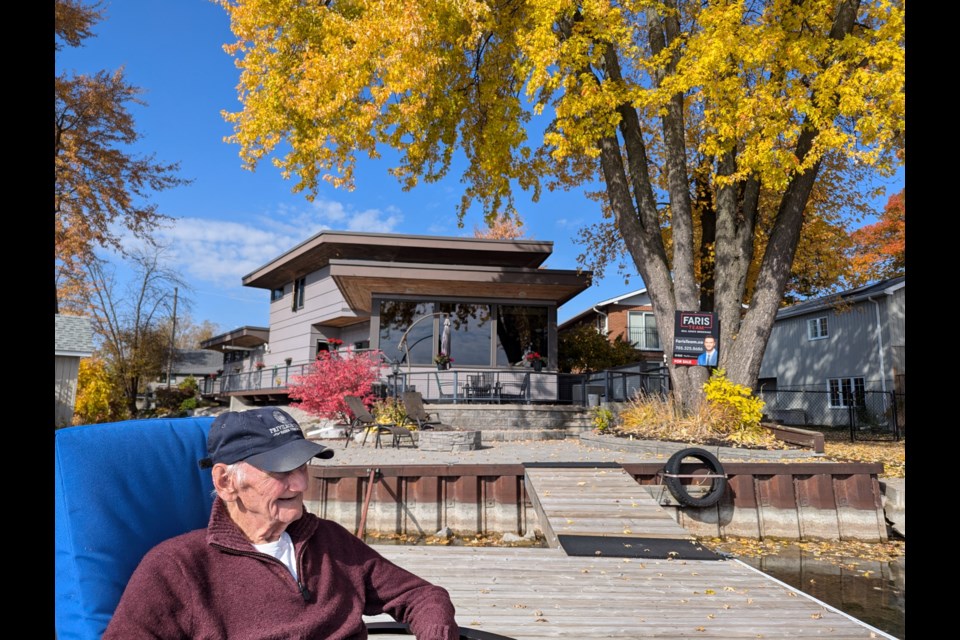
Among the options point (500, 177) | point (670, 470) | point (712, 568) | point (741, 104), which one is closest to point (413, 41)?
point (500, 177)

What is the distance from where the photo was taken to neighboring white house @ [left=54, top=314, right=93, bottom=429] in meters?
16.2

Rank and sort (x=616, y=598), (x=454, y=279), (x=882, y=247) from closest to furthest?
(x=616, y=598), (x=454, y=279), (x=882, y=247)

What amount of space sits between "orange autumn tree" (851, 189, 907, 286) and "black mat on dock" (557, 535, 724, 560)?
27.3 meters

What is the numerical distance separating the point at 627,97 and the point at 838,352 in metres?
18.4

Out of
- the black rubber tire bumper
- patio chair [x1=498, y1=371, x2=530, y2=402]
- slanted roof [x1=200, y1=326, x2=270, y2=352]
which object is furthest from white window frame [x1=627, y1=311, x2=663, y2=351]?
the black rubber tire bumper

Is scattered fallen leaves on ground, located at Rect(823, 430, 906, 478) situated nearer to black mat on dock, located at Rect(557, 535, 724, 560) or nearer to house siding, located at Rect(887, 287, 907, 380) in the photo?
black mat on dock, located at Rect(557, 535, 724, 560)

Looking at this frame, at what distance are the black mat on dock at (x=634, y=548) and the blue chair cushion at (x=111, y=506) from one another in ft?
11.4

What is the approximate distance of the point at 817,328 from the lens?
24688 millimetres

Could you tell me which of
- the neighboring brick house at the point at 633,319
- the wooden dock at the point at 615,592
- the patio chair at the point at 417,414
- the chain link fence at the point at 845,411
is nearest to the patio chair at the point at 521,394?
the patio chair at the point at 417,414

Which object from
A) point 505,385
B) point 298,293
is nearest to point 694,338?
point 505,385

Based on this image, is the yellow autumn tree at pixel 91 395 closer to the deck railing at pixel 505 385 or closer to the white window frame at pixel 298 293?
the white window frame at pixel 298 293

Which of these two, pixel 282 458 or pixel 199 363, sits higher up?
pixel 282 458

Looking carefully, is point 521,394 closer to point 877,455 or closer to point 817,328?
point 877,455
